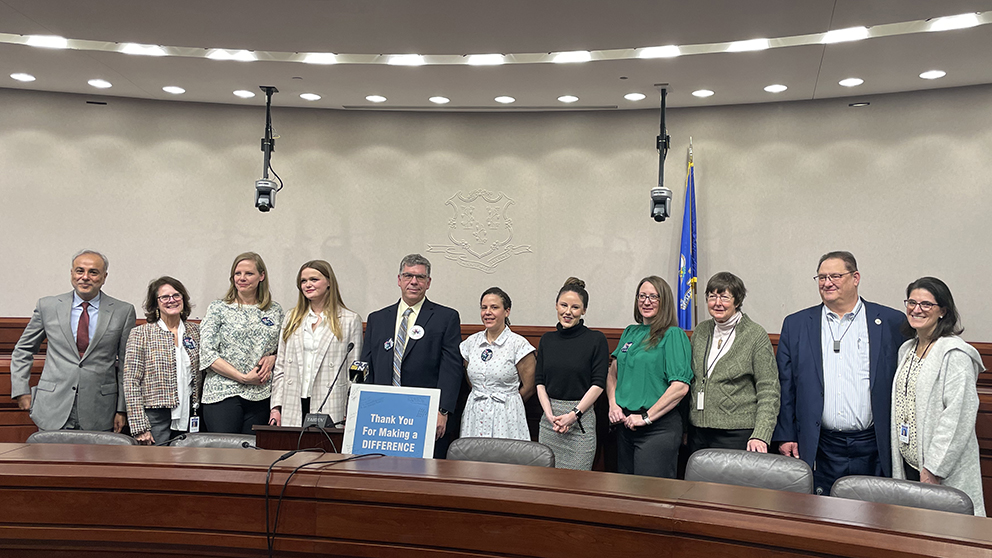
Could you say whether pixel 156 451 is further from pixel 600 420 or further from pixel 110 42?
pixel 110 42

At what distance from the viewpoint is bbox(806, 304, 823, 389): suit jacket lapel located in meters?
3.20

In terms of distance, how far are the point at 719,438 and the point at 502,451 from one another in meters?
1.18

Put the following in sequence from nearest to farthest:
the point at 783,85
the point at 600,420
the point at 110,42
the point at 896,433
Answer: the point at 896,433
the point at 600,420
the point at 110,42
the point at 783,85

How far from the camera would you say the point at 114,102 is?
596cm

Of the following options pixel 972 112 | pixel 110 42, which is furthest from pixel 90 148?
pixel 972 112

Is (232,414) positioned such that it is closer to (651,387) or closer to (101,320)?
(101,320)

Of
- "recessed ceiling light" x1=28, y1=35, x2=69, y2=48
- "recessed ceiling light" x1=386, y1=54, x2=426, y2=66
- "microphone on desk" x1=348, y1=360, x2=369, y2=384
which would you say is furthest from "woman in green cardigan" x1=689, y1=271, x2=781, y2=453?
"recessed ceiling light" x1=28, y1=35, x2=69, y2=48

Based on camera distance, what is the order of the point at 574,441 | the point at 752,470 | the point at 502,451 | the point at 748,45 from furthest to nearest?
1. the point at 748,45
2. the point at 574,441
3. the point at 502,451
4. the point at 752,470

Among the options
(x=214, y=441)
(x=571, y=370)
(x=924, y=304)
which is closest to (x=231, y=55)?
(x=214, y=441)

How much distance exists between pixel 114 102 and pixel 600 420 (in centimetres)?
463

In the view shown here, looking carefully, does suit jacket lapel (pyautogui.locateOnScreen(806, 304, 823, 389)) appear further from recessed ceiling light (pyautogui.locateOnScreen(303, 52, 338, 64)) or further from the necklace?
recessed ceiling light (pyautogui.locateOnScreen(303, 52, 338, 64))

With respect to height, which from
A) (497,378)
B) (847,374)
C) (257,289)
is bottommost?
(497,378)

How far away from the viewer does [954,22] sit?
3842mm

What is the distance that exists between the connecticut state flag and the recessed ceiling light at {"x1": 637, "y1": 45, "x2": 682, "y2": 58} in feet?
4.56
